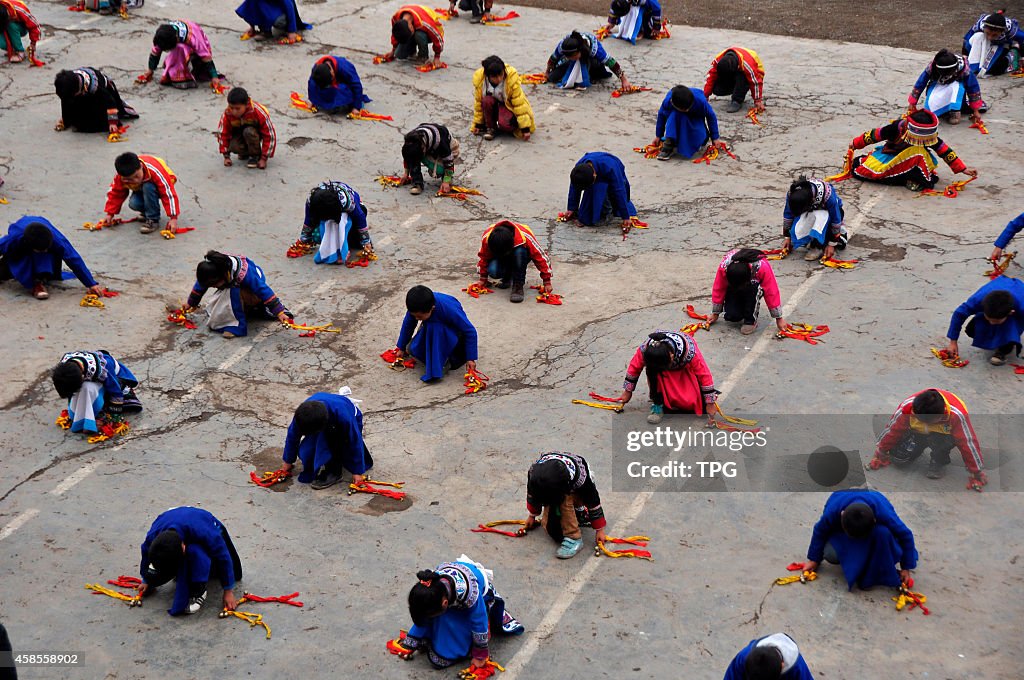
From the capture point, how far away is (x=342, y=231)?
1092 centimetres

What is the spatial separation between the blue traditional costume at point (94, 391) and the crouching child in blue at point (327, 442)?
1.54 m

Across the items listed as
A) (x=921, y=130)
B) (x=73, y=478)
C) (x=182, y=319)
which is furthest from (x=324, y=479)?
(x=921, y=130)

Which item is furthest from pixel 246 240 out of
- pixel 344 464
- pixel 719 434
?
pixel 719 434

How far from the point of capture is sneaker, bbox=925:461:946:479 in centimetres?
786

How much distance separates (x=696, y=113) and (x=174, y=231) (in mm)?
5544

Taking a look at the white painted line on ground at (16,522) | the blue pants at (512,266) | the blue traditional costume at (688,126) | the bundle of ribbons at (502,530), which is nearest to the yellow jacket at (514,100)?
the blue traditional costume at (688,126)

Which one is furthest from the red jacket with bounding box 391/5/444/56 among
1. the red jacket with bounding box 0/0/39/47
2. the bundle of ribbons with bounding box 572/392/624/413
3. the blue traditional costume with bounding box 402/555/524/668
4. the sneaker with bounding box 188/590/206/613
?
the blue traditional costume with bounding box 402/555/524/668

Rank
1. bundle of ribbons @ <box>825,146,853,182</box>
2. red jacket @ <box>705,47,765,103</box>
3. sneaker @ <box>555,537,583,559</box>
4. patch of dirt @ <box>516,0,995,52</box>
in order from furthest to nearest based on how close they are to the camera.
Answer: patch of dirt @ <box>516,0,995,52</box>, red jacket @ <box>705,47,765,103</box>, bundle of ribbons @ <box>825,146,853,182</box>, sneaker @ <box>555,537,583,559</box>

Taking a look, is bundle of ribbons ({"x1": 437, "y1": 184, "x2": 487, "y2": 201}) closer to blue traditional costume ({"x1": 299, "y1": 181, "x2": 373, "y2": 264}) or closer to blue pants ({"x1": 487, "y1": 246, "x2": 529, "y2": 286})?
blue traditional costume ({"x1": 299, "y1": 181, "x2": 373, "y2": 264})

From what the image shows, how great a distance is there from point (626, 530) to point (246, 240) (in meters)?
5.49

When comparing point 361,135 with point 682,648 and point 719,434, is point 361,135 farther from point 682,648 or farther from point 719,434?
point 682,648

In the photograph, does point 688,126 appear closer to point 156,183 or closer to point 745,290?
point 745,290

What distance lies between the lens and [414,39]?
1509 centimetres

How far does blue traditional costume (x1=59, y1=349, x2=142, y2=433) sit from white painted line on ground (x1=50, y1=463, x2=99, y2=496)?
1.18 ft
